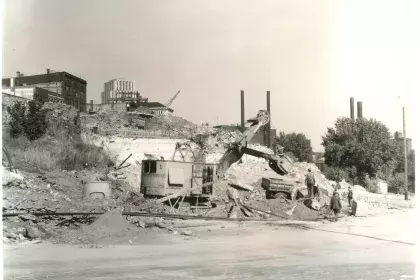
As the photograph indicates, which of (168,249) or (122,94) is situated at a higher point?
(122,94)

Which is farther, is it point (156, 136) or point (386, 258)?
point (156, 136)

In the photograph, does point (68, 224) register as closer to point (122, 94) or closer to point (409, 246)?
point (122, 94)

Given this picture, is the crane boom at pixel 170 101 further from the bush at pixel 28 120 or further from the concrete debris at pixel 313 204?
the concrete debris at pixel 313 204

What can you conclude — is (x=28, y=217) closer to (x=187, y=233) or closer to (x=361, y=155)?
(x=187, y=233)

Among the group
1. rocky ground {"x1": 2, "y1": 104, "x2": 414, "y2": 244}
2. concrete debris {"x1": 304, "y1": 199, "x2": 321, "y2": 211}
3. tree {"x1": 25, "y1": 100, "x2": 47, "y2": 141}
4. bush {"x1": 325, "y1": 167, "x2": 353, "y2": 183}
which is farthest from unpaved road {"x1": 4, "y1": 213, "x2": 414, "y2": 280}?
bush {"x1": 325, "y1": 167, "x2": 353, "y2": 183}

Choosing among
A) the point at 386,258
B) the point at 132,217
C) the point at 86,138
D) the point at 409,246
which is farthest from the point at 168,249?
the point at 86,138

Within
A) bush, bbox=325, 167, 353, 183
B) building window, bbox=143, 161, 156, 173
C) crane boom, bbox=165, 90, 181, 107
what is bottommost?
bush, bbox=325, 167, 353, 183

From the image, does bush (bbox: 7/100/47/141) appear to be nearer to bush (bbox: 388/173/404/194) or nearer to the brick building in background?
the brick building in background
